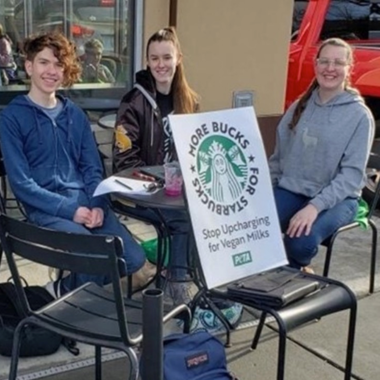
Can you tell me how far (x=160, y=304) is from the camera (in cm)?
182

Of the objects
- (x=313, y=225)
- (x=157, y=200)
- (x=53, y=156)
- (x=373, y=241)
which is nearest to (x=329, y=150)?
(x=313, y=225)

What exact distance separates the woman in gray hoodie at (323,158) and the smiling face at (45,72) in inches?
49.9

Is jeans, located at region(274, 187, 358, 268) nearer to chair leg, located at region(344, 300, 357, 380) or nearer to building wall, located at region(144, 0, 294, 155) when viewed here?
chair leg, located at region(344, 300, 357, 380)

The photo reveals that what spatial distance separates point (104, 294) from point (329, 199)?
1.31 meters

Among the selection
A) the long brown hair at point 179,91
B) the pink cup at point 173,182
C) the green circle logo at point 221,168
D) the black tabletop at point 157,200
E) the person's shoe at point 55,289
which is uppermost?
the long brown hair at point 179,91

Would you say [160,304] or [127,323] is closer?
[160,304]

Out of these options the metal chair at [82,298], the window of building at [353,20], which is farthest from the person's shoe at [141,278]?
the window of building at [353,20]

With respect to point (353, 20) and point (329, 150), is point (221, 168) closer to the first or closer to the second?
point (329, 150)

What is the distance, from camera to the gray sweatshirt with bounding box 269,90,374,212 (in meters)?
3.52

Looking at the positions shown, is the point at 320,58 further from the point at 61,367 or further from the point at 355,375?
the point at 61,367

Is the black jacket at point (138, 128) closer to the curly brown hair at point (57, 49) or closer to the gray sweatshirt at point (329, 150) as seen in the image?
the curly brown hair at point (57, 49)

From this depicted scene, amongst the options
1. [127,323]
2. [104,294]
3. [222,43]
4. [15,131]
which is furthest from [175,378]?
[222,43]

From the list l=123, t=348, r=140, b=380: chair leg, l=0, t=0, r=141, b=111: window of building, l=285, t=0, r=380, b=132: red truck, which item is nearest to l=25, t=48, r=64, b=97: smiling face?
l=123, t=348, r=140, b=380: chair leg

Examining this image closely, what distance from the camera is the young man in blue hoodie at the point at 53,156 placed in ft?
10.2
